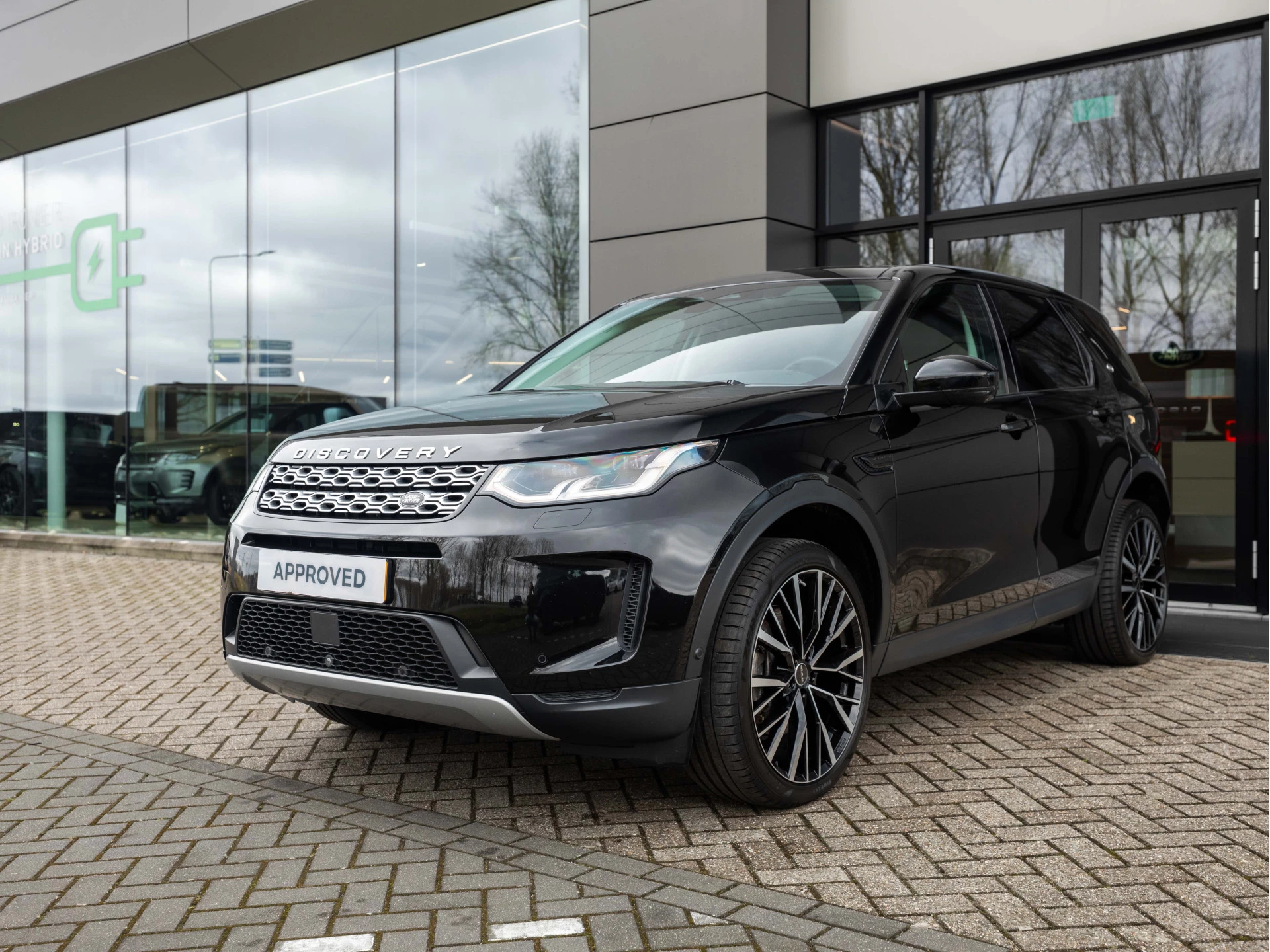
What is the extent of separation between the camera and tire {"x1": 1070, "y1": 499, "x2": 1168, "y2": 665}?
18.0 feet

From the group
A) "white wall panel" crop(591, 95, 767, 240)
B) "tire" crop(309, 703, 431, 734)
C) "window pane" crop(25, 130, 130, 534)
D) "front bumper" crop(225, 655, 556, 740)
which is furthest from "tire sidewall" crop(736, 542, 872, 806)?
"window pane" crop(25, 130, 130, 534)

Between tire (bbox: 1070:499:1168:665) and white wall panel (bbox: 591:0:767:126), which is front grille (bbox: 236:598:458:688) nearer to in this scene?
tire (bbox: 1070:499:1168:665)

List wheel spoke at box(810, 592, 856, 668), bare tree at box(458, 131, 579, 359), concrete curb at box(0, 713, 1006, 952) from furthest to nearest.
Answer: bare tree at box(458, 131, 579, 359), wheel spoke at box(810, 592, 856, 668), concrete curb at box(0, 713, 1006, 952)

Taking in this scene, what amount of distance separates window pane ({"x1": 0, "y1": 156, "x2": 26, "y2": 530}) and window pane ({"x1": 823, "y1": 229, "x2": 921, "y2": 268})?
11.5 m

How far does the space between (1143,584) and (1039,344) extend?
144 centimetres

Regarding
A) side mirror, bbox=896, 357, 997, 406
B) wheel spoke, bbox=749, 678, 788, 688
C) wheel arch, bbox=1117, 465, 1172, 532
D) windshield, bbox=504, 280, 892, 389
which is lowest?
wheel spoke, bbox=749, 678, 788, 688

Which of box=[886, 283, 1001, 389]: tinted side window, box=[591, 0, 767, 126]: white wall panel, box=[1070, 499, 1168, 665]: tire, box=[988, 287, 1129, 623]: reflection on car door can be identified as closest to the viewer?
box=[886, 283, 1001, 389]: tinted side window

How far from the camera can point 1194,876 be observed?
311 cm

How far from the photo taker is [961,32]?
861 cm

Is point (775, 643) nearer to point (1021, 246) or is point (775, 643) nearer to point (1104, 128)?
point (1021, 246)

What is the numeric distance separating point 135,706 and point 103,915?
8.38 ft

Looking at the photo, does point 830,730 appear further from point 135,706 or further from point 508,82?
point 508,82

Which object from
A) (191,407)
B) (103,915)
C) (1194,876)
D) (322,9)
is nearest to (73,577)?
(191,407)

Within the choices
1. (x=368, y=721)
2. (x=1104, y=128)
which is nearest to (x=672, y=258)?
(x=1104, y=128)
